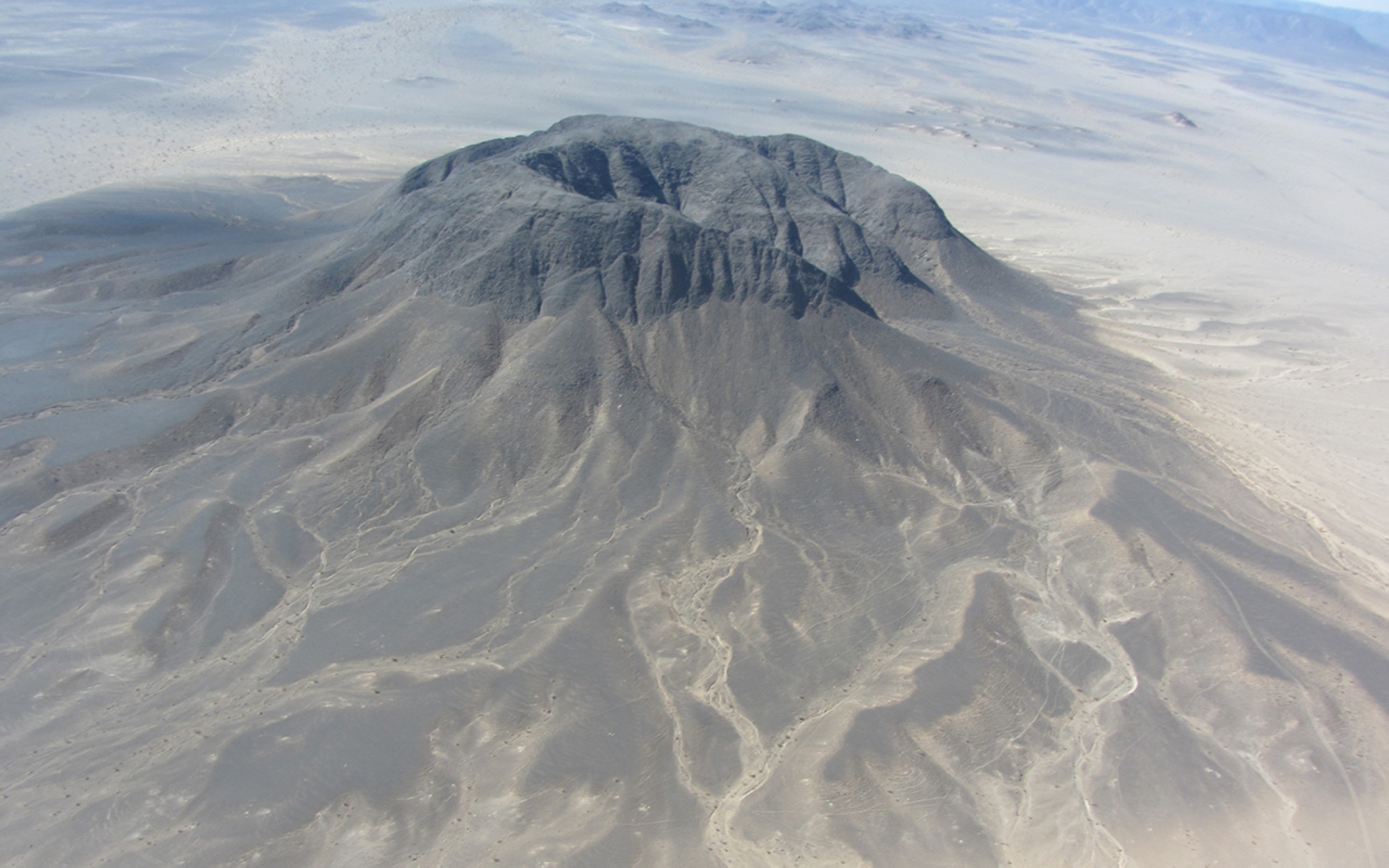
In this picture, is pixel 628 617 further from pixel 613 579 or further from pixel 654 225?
pixel 654 225

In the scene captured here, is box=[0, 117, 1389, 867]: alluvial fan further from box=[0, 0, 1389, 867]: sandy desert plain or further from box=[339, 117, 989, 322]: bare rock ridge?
box=[339, 117, 989, 322]: bare rock ridge

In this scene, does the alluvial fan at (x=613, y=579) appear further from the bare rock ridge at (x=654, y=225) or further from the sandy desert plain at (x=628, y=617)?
the bare rock ridge at (x=654, y=225)

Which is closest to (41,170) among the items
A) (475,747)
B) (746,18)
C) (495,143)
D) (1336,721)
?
(495,143)

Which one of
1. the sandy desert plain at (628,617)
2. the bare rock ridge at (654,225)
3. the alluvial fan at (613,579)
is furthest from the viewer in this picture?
the bare rock ridge at (654,225)

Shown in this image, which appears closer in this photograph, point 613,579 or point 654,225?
point 613,579

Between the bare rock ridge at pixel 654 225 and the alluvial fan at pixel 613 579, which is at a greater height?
the bare rock ridge at pixel 654 225

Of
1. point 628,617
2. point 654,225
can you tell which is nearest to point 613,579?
point 628,617

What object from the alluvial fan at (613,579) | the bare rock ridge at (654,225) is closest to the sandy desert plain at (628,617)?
the alluvial fan at (613,579)

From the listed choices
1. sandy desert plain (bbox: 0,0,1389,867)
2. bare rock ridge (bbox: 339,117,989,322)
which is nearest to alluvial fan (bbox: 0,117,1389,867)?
sandy desert plain (bbox: 0,0,1389,867)

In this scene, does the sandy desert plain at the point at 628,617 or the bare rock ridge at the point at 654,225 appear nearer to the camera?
the sandy desert plain at the point at 628,617
